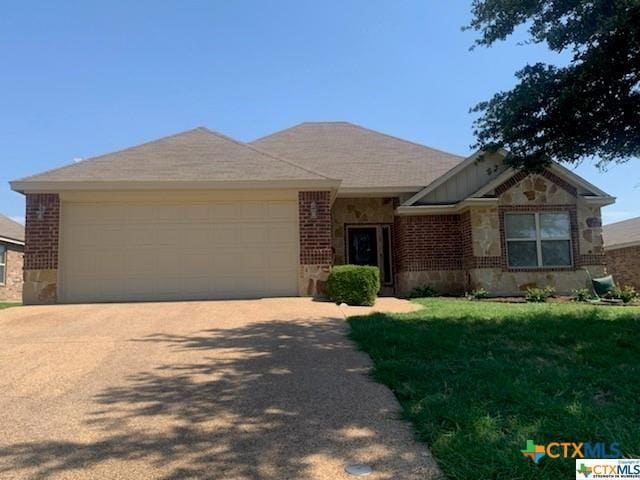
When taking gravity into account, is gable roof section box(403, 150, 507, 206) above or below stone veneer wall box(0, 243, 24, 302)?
above

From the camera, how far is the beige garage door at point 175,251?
12.2m

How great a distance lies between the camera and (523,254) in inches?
571

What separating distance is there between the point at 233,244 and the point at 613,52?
8.60m

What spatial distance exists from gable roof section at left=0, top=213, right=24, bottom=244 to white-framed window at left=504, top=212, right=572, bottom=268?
69.4 ft

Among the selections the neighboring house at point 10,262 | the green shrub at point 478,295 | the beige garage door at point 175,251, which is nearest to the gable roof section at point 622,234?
the green shrub at point 478,295

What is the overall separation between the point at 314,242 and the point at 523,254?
6.29 meters

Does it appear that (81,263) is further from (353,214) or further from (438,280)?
(438,280)

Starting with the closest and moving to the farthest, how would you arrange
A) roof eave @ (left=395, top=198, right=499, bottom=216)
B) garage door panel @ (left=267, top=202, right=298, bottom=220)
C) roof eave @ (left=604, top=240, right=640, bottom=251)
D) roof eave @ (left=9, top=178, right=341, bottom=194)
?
1. roof eave @ (left=9, top=178, right=341, bottom=194)
2. garage door panel @ (left=267, top=202, right=298, bottom=220)
3. roof eave @ (left=395, top=198, right=499, bottom=216)
4. roof eave @ (left=604, top=240, right=640, bottom=251)

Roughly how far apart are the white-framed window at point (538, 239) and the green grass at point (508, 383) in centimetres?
615

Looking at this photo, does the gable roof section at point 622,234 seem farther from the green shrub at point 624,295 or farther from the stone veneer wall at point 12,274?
the stone veneer wall at point 12,274

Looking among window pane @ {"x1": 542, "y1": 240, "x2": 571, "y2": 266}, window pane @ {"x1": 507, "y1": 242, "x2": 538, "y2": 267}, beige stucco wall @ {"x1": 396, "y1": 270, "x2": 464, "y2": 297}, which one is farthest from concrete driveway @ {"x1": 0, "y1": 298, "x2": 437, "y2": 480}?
window pane @ {"x1": 542, "y1": 240, "x2": 571, "y2": 266}

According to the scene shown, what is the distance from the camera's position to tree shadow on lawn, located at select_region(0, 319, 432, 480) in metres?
3.26

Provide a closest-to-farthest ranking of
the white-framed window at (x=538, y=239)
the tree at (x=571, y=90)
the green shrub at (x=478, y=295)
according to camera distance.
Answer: the tree at (x=571, y=90) → the green shrub at (x=478, y=295) → the white-framed window at (x=538, y=239)

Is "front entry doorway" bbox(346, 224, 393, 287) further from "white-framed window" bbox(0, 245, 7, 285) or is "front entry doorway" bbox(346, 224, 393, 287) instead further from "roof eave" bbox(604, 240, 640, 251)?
"white-framed window" bbox(0, 245, 7, 285)
